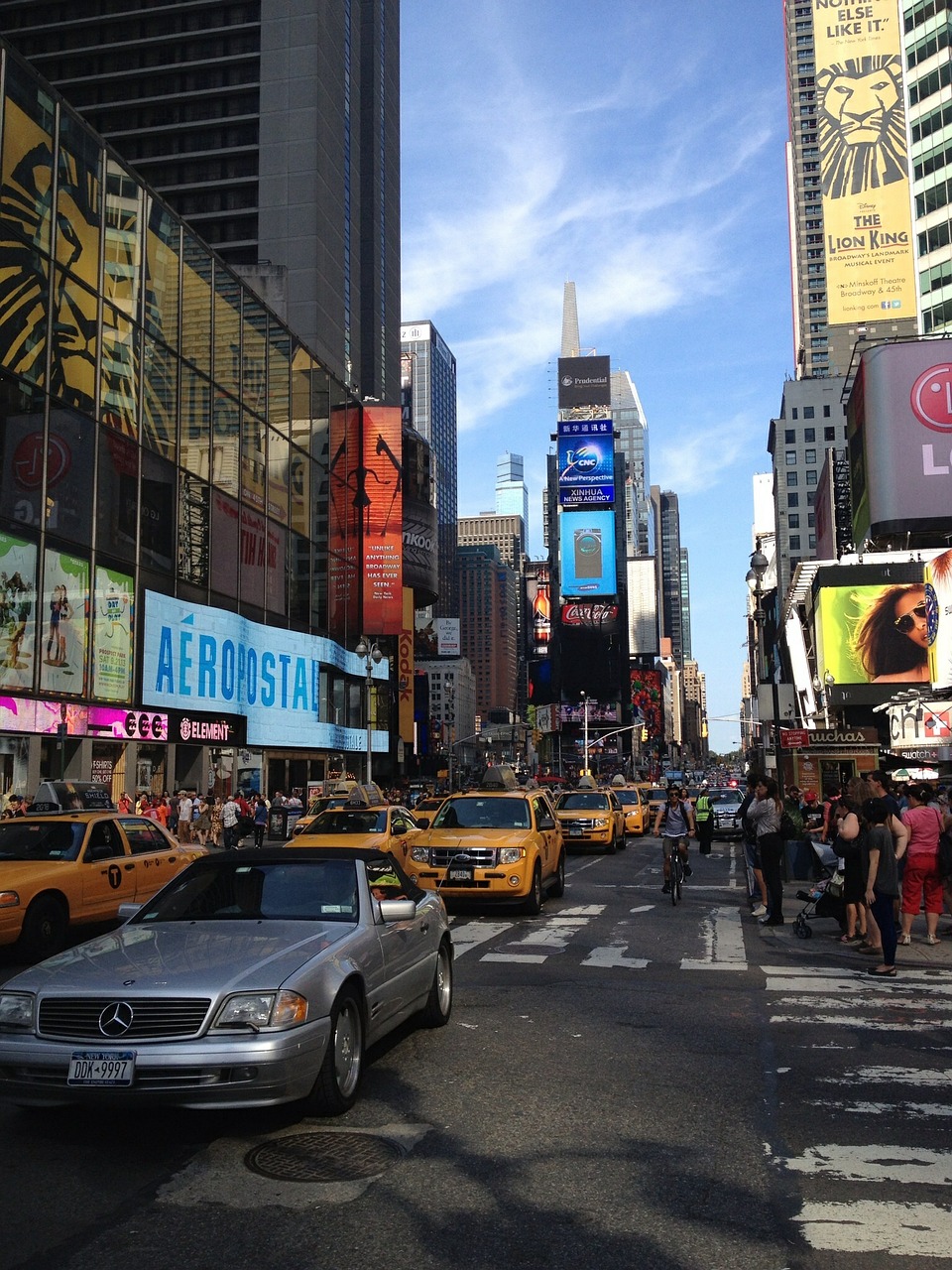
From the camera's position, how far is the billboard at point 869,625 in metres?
55.7

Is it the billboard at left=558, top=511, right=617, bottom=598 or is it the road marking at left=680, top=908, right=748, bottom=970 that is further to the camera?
the billboard at left=558, top=511, right=617, bottom=598

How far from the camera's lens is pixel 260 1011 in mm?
5609

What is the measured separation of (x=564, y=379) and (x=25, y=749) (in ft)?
558

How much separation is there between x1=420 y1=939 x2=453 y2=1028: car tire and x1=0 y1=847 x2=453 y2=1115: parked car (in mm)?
1048

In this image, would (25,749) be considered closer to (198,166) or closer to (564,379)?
(198,166)

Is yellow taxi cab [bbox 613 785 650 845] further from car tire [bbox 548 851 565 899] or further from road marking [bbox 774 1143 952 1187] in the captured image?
road marking [bbox 774 1143 952 1187]

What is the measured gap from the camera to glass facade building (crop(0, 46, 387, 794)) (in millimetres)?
31469

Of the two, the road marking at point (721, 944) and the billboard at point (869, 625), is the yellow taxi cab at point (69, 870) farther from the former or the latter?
the billboard at point (869, 625)

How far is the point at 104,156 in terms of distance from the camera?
120ft

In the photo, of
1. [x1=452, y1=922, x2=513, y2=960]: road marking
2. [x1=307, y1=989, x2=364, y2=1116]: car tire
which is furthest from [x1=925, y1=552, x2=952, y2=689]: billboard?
[x1=307, y1=989, x2=364, y2=1116]: car tire

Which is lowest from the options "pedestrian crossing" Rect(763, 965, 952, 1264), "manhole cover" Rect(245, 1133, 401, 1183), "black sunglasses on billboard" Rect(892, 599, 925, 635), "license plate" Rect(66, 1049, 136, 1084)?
"pedestrian crossing" Rect(763, 965, 952, 1264)

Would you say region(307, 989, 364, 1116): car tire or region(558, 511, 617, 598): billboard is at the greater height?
region(558, 511, 617, 598): billboard

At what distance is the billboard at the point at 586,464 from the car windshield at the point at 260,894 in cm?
15320

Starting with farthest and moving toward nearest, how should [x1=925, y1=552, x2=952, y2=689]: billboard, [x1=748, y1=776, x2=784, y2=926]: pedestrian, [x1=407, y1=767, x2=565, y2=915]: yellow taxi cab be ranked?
1. [x1=925, y1=552, x2=952, y2=689]: billboard
2. [x1=407, y1=767, x2=565, y2=915]: yellow taxi cab
3. [x1=748, y1=776, x2=784, y2=926]: pedestrian
